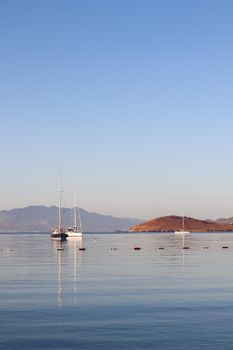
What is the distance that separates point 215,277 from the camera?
65.3 m

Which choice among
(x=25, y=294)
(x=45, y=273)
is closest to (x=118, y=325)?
(x=25, y=294)

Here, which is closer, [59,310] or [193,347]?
[193,347]

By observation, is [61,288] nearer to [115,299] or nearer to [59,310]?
[115,299]

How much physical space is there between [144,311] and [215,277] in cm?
2682

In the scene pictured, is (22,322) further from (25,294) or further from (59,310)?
(25,294)

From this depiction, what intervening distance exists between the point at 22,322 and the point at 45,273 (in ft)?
119

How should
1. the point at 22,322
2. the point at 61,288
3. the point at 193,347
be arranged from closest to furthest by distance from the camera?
the point at 193,347 → the point at 22,322 → the point at 61,288

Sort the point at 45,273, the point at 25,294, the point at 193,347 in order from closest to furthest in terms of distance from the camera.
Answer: the point at 193,347
the point at 25,294
the point at 45,273

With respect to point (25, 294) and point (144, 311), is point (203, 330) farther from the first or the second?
point (25, 294)

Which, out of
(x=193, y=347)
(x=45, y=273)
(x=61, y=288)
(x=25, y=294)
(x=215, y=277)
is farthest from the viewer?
(x=45, y=273)

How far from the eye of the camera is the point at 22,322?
119 ft

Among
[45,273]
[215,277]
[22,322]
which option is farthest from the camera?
[45,273]

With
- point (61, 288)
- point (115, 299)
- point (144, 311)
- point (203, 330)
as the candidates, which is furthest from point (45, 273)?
point (203, 330)

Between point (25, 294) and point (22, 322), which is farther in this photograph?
point (25, 294)
